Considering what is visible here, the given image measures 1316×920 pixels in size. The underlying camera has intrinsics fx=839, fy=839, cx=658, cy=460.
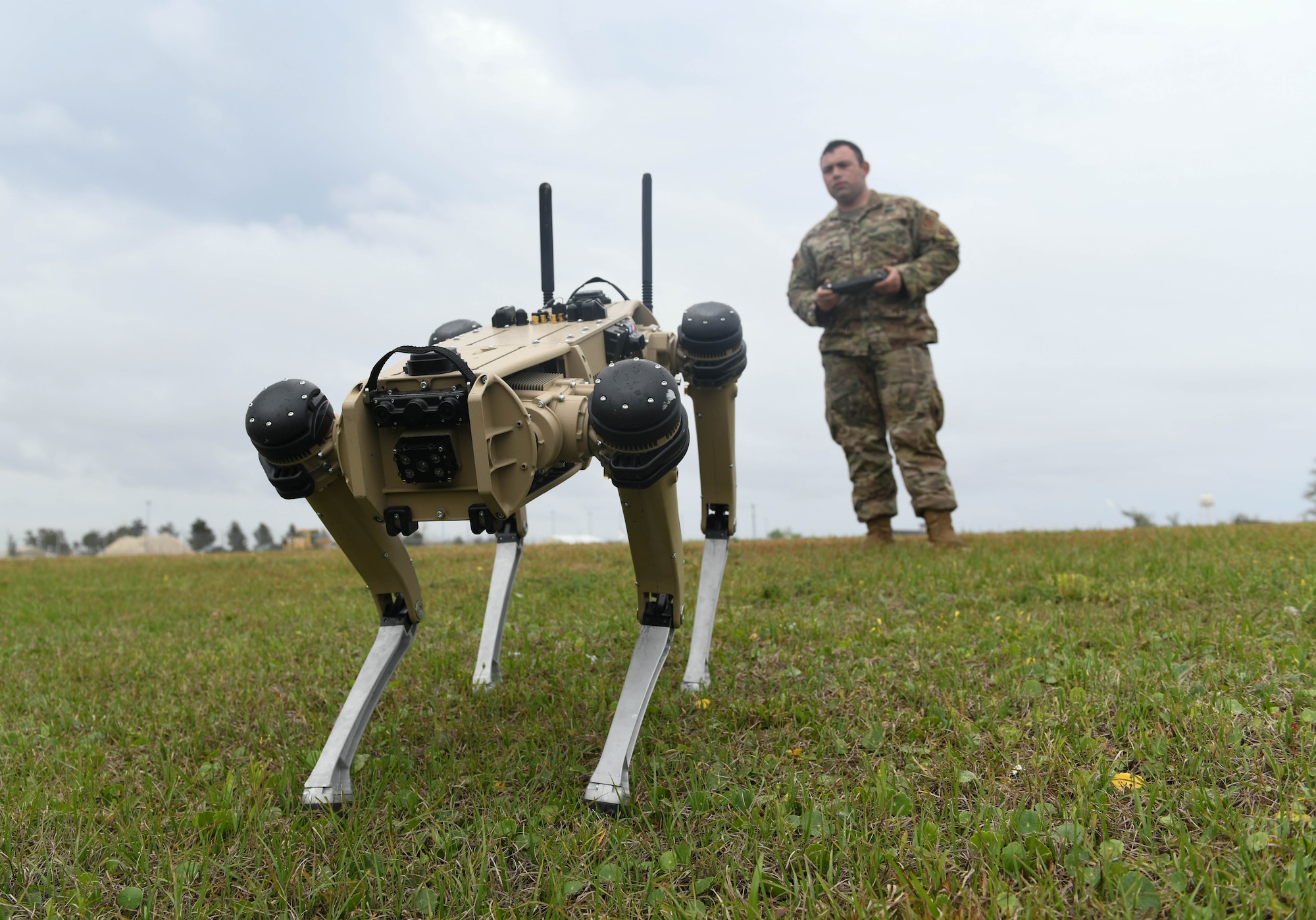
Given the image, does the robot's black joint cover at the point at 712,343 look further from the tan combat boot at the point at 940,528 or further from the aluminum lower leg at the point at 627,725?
the tan combat boot at the point at 940,528

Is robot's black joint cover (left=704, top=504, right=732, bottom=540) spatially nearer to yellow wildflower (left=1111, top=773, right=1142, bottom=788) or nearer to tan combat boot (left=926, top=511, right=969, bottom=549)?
yellow wildflower (left=1111, top=773, right=1142, bottom=788)

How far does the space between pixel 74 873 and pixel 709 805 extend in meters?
1.98

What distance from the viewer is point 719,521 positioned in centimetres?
400

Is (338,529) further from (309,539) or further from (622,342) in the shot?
(309,539)

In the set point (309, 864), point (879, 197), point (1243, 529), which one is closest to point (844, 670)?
point (309, 864)

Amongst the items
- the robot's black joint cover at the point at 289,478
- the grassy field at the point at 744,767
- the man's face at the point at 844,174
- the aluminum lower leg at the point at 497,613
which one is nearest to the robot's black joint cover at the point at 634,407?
the robot's black joint cover at the point at 289,478

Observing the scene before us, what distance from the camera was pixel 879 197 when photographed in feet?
27.2

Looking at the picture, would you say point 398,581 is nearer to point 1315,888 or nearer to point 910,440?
point 1315,888

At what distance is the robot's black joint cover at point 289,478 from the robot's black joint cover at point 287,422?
0.05 metres

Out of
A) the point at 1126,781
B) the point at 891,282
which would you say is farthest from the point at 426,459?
the point at 891,282

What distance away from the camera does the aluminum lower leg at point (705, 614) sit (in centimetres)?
389

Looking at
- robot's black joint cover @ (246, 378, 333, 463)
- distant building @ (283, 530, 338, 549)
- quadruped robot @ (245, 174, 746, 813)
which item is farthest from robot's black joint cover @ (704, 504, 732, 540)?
distant building @ (283, 530, 338, 549)

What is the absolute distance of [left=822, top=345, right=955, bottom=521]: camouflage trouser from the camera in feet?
26.3

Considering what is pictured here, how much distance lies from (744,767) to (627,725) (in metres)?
0.48
